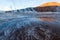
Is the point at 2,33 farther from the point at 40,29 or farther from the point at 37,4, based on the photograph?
the point at 37,4

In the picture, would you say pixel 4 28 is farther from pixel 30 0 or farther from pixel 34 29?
pixel 30 0

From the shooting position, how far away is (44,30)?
28.8 inches

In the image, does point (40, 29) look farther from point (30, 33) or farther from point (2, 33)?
point (2, 33)

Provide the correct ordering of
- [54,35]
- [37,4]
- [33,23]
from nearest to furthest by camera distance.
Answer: [54,35] → [33,23] → [37,4]

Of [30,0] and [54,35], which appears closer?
[54,35]

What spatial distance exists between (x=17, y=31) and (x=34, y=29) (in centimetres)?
10

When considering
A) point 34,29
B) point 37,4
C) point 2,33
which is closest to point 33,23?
point 34,29

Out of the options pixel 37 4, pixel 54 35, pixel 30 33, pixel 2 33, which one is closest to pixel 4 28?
pixel 2 33

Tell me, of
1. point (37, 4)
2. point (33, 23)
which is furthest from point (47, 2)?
point (33, 23)

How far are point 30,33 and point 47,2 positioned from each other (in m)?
1.63

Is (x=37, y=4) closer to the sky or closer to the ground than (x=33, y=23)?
closer to the ground

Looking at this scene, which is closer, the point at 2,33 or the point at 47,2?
the point at 2,33

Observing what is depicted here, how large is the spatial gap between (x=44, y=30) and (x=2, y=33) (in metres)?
0.24

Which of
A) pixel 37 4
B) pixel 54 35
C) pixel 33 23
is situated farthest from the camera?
pixel 37 4
